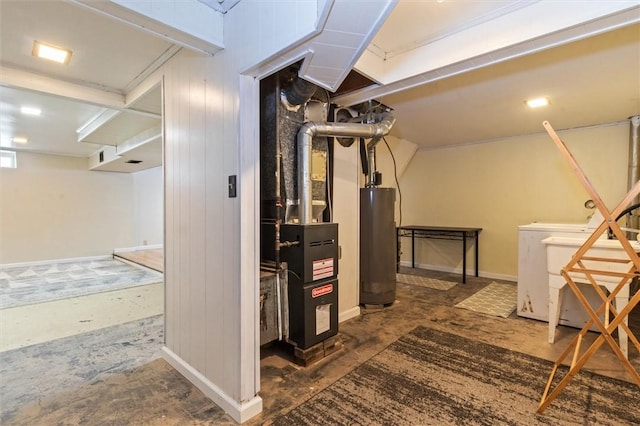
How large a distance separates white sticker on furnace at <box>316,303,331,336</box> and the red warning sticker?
0.10 metres

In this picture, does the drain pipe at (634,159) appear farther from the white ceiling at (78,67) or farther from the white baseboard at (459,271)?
the white ceiling at (78,67)

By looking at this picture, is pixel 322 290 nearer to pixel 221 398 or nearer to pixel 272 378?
pixel 272 378

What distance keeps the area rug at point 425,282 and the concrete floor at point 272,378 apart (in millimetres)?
1088

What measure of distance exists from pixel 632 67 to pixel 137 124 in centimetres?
487

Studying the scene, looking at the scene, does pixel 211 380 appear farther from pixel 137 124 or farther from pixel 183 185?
pixel 137 124

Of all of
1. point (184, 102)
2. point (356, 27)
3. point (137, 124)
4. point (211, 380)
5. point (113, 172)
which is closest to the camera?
point (356, 27)

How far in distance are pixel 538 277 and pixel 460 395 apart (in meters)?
1.89

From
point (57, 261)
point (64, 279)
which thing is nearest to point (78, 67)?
point (64, 279)

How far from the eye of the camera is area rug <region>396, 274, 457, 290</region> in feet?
14.0

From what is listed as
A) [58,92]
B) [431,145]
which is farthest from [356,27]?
[431,145]

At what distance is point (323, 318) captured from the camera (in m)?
2.28

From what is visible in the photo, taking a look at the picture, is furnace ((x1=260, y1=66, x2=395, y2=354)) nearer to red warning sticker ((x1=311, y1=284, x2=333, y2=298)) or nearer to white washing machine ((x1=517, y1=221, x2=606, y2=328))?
red warning sticker ((x1=311, y1=284, x2=333, y2=298))

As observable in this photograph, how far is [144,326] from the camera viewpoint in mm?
2982

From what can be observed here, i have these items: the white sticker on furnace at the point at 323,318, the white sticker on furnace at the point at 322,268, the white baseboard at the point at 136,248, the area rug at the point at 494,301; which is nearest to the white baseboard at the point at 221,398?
the white sticker on furnace at the point at 323,318
